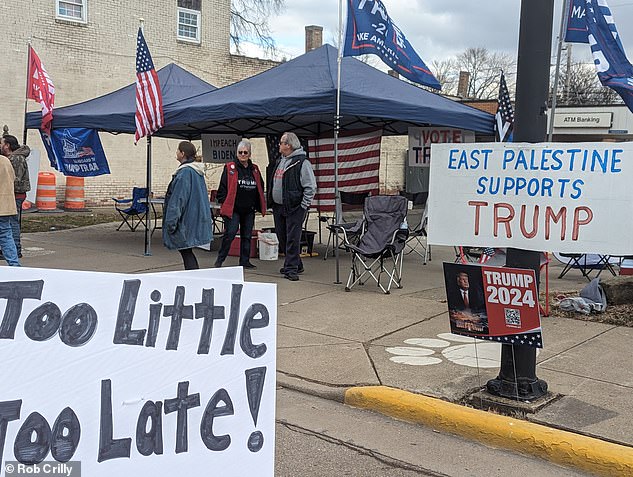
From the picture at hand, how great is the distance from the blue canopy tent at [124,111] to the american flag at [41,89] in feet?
0.62

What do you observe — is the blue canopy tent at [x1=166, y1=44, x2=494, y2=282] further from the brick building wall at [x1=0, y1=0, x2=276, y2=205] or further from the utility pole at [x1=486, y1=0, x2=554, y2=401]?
the brick building wall at [x1=0, y1=0, x2=276, y2=205]

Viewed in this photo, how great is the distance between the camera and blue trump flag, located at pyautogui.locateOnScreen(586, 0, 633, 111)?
8422 mm

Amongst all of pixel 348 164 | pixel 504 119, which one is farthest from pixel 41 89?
pixel 504 119

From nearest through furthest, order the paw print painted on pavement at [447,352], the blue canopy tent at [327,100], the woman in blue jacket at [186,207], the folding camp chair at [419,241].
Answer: the paw print painted on pavement at [447,352]
the woman in blue jacket at [186,207]
the blue canopy tent at [327,100]
the folding camp chair at [419,241]

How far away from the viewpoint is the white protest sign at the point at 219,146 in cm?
1358

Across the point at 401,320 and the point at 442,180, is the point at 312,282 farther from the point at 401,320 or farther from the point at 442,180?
the point at 442,180

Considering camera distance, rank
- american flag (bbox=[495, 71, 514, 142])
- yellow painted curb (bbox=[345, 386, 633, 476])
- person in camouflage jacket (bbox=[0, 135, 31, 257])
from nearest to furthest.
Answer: yellow painted curb (bbox=[345, 386, 633, 476]) < person in camouflage jacket (bbox=[0, 135, 31, 257]) < american flag (bbox=[495, 71, 514, 142])

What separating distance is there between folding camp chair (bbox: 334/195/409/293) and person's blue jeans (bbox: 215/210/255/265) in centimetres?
124

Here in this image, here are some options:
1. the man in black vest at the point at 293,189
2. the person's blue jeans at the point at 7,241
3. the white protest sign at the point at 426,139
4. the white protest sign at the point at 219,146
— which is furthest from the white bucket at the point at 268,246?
the person's blue jeans at the point at 7,241

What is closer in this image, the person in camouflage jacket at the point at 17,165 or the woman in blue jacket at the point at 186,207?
the woman in blue jacket at the point at 186,207

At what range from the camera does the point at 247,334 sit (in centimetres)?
292

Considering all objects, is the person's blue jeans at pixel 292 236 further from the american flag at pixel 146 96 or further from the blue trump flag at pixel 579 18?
the blue trump flag at pixel 579 18

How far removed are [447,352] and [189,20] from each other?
60.5 feet

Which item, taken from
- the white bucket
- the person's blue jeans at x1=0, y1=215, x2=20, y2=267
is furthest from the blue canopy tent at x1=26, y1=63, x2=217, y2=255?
the person's blue jeans at x1=0, y1=215, x2=20, y2=267
